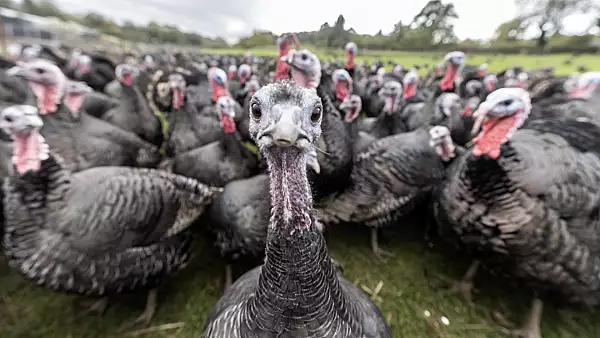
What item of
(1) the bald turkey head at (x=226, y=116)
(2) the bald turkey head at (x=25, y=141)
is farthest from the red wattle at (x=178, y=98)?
(2) the bald turkey head at (x=25, y=141)

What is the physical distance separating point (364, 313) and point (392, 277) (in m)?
2.14

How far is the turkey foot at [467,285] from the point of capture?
3445 millimetres

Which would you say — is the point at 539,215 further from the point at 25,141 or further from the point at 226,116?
the point at 25,141

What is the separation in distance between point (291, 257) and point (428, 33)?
1767 mm

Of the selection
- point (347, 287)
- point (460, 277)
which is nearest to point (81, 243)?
point (347, 287)

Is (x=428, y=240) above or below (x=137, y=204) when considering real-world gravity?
below

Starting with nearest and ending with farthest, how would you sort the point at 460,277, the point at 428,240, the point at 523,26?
the point at 460,277 < the point at 428,240 < the point at 523,26

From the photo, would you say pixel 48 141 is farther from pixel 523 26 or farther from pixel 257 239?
pixel 523 26

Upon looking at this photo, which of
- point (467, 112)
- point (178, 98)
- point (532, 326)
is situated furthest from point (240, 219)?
point (467, 112)

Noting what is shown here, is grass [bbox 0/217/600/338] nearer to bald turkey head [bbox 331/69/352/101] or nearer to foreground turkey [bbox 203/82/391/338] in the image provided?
foreground turkey [bbox 203/82/391/338]

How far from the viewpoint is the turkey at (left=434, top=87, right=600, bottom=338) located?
2.54 meters

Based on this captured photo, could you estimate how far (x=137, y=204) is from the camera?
9.23 ft

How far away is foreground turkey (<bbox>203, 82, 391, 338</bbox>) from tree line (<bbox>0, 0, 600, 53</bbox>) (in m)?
0.51

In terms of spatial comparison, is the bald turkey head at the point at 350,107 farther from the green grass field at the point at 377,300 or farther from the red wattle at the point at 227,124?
the red wattle at the point at 227,124
